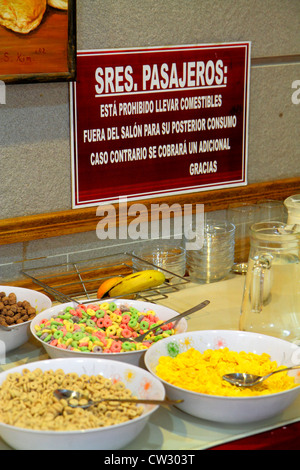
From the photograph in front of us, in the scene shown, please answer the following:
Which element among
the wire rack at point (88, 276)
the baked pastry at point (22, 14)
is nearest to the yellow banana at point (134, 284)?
the wire rack at point (88, 276)

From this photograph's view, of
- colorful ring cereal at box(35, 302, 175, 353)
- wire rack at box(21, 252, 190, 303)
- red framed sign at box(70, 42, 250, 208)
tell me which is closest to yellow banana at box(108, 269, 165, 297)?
wire rack at box(21, 252, 190, 303)

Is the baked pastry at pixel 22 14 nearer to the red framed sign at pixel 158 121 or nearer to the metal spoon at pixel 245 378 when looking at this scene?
the red framed sign at pixel 158 121

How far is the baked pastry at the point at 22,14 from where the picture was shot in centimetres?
145

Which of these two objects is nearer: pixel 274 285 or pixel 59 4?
pixel 274 285

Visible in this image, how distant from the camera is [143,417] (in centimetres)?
99

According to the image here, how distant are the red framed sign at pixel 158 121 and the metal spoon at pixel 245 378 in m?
0.72

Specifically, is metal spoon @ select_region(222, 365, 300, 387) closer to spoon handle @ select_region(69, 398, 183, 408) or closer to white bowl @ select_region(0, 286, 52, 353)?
spoon handle @ select_region(69, 398, 183, 408)

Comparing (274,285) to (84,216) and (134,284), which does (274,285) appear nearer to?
(134,284)

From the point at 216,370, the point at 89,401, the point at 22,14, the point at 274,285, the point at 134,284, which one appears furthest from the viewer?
the point at 134,284

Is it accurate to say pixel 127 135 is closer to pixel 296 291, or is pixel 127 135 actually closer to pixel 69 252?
pixel 69 252

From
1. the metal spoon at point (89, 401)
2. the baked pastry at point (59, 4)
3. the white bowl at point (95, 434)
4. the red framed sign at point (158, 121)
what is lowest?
the white bowl at point (95, 434)

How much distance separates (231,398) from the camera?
1.04m

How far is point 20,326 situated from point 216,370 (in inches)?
15.7

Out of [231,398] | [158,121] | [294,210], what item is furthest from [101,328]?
[158,121]
